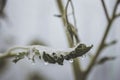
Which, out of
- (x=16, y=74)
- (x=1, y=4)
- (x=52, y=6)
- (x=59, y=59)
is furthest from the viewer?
(x=16, y=74)

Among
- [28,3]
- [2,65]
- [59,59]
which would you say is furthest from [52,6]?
[59,59]

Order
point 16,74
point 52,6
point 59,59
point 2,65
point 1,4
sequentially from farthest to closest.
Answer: point 16,74
point 52,6
point 2,65
point 1,4
point 59,59

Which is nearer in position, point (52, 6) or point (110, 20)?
point (110, 20)

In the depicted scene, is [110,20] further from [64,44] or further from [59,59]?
[64,44]

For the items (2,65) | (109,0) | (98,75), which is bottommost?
(98,75)

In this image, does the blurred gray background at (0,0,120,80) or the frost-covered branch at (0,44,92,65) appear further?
the blurred gray background at (0,0,120,80)

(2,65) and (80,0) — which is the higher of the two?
(80,0)

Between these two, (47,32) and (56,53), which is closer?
(56,53)

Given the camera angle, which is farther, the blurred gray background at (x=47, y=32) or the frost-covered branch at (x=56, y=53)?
the blurred gray background at (x=47, y=32)
